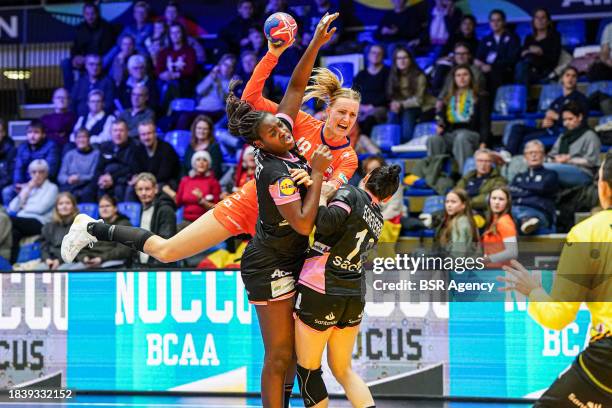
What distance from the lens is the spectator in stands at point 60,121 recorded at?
527 inches

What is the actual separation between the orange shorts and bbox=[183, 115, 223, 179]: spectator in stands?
5624mm

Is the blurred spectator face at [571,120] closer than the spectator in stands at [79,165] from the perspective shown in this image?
Yes

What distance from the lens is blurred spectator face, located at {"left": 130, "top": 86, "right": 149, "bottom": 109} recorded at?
12.9 metres

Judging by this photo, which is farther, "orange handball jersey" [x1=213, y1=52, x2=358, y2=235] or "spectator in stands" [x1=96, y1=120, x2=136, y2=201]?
"spectator in stands" [x1=96, y1=120, x2=136, y2=201]

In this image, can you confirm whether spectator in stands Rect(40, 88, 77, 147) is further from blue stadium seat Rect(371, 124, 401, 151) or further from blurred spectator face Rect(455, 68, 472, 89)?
blurred spectator face Rect(455, 68, 472, 89)

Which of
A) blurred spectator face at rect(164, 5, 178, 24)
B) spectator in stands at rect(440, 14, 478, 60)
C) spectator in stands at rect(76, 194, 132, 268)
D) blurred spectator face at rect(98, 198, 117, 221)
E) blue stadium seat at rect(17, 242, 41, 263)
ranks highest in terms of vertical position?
blurred spectator face at rect(164, 5, 178, 24)

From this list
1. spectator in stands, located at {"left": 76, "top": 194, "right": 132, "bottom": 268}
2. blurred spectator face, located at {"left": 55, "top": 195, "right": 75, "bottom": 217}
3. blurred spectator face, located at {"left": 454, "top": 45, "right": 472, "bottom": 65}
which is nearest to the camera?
spectator in stands, located at {"left": 76, "top": 194, "right": 132, "bottom": 268}

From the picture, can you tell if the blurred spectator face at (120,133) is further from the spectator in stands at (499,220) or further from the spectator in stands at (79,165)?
the spectator in stands at (499,220)

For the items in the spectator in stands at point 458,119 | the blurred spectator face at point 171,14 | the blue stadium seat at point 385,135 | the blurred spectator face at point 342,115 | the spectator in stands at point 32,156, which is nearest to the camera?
the blurred spectator face at point 342,115

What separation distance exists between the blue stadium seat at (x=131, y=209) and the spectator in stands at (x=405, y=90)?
137 inches

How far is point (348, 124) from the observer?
19.3ft

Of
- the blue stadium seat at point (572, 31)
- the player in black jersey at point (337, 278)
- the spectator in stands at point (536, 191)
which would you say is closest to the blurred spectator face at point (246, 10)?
Result: the blue stadium seat at point (572, 31)

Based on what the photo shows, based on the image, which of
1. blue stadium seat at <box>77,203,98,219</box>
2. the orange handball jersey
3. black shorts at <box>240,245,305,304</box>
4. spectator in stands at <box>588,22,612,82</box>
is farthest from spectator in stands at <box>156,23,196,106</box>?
black shorts at <box>240,245,305,304</box>

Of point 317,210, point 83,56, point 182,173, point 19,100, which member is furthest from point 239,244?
point 19,100
